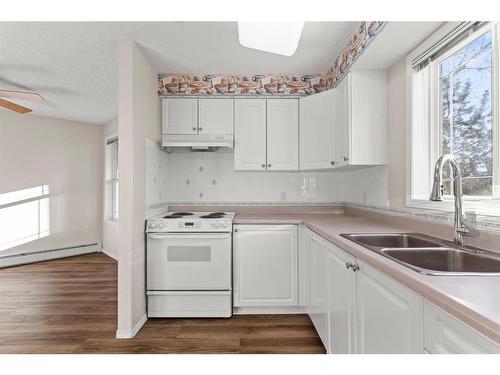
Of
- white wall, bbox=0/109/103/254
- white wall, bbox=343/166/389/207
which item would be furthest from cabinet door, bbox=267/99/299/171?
Result: white wall, bbox=0/109/103/254

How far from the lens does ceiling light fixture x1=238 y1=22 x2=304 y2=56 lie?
202cm

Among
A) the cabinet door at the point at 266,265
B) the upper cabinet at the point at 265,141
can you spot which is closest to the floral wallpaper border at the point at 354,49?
the upper cabinet at the point at 265,141

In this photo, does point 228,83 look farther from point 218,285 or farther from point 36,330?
point 36,330

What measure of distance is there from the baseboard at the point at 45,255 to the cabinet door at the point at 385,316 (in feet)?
17.1

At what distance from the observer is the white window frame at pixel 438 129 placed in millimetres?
1431

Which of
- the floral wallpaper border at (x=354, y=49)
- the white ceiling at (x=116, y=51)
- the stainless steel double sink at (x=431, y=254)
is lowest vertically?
the stainless steel double sink at (x=431, y=254)

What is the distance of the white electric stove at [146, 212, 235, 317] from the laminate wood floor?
0.41 ft

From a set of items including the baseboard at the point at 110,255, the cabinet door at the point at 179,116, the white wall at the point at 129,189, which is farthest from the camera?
the baseboard at the point at 110,255

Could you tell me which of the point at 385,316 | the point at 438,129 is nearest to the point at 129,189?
the point at 385,316

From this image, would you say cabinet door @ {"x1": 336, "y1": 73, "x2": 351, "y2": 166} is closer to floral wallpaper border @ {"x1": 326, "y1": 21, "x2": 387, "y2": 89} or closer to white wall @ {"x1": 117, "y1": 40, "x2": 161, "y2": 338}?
floral wallpaper border @ {"x1": 326, "y1": 21, "x2": 387, "y2": 89}

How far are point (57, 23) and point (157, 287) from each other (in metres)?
2.30

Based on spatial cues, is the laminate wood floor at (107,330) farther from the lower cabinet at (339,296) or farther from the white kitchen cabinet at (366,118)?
the white kitchen cabinet at (366,118)

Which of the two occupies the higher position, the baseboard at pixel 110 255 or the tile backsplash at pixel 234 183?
the tile backsplash at pixel 234 183

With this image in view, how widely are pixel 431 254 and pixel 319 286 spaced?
900mm
